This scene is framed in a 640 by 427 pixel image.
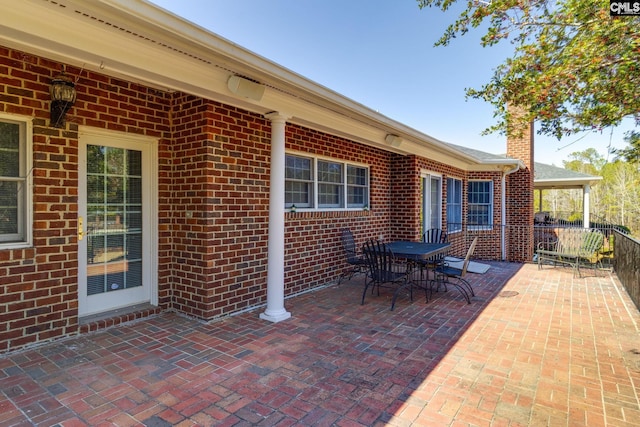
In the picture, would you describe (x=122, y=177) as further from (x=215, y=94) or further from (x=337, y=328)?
(x=337, y=328)

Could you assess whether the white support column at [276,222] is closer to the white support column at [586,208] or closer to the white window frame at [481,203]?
the white window frame at [481,203]

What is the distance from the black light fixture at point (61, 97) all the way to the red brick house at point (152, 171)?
55 mm

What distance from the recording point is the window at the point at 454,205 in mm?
10523

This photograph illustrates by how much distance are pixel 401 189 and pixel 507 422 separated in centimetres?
633

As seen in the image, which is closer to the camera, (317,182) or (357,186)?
(317,182)

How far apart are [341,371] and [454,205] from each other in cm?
889

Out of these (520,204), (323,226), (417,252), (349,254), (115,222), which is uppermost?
(520,204)

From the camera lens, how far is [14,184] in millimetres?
3387

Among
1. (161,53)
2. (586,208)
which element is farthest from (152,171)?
(586,208)

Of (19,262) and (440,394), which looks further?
(19,262)

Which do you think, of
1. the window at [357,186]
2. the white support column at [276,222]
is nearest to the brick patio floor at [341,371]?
the white support column at [276,222]

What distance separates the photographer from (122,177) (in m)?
4.32

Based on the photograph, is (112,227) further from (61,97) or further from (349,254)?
(349,254)

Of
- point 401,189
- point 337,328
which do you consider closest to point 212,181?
point 337,328
